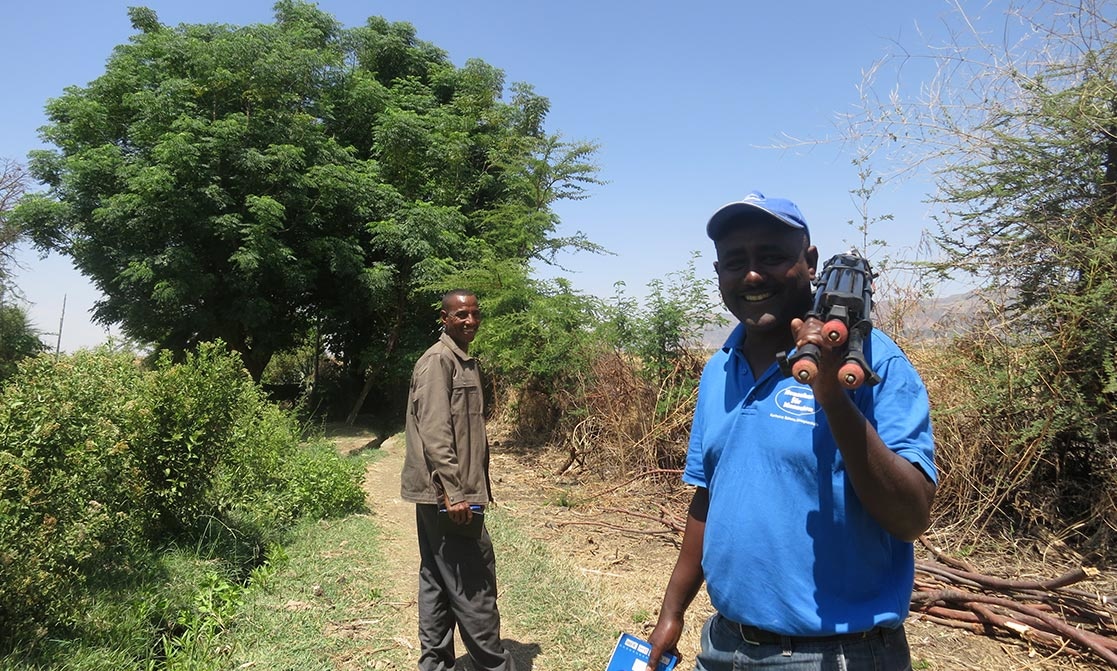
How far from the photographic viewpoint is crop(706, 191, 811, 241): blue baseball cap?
164 cm

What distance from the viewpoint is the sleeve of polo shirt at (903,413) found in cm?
136

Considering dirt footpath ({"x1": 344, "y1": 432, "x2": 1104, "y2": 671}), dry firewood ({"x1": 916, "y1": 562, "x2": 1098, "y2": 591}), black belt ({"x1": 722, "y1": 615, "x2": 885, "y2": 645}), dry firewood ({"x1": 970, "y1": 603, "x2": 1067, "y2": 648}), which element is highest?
black belt ({"x1": 722, "y1": 615, "x2": 885, "y2": 645})

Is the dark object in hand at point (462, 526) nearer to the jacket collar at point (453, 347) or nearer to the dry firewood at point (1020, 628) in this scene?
the jacket collar at point (453, 347)

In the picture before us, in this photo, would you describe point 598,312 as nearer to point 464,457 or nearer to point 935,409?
point 935,409

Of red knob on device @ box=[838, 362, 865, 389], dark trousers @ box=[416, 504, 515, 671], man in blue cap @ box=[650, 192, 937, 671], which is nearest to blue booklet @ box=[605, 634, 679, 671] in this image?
man in blue cap @ box=[650, 192, 937, 671]

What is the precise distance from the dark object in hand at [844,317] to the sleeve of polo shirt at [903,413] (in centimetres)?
7

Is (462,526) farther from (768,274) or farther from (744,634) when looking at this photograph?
(768,274)

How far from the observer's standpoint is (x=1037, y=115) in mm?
5391

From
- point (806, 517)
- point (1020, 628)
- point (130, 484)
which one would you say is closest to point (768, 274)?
point (806, 517)

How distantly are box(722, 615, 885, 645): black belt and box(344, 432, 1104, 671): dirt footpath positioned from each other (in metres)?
2.61

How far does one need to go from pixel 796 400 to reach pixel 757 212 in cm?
48

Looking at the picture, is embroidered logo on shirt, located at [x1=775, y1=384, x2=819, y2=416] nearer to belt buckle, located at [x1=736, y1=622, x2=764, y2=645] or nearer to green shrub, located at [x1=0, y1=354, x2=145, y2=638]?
belt buckle, located at [x1=736, y1=622, x2=764, y2=645]

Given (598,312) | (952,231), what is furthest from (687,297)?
(952,231)

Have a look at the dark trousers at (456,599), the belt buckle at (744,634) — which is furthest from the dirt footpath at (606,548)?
the belt buckle at (744,634)
